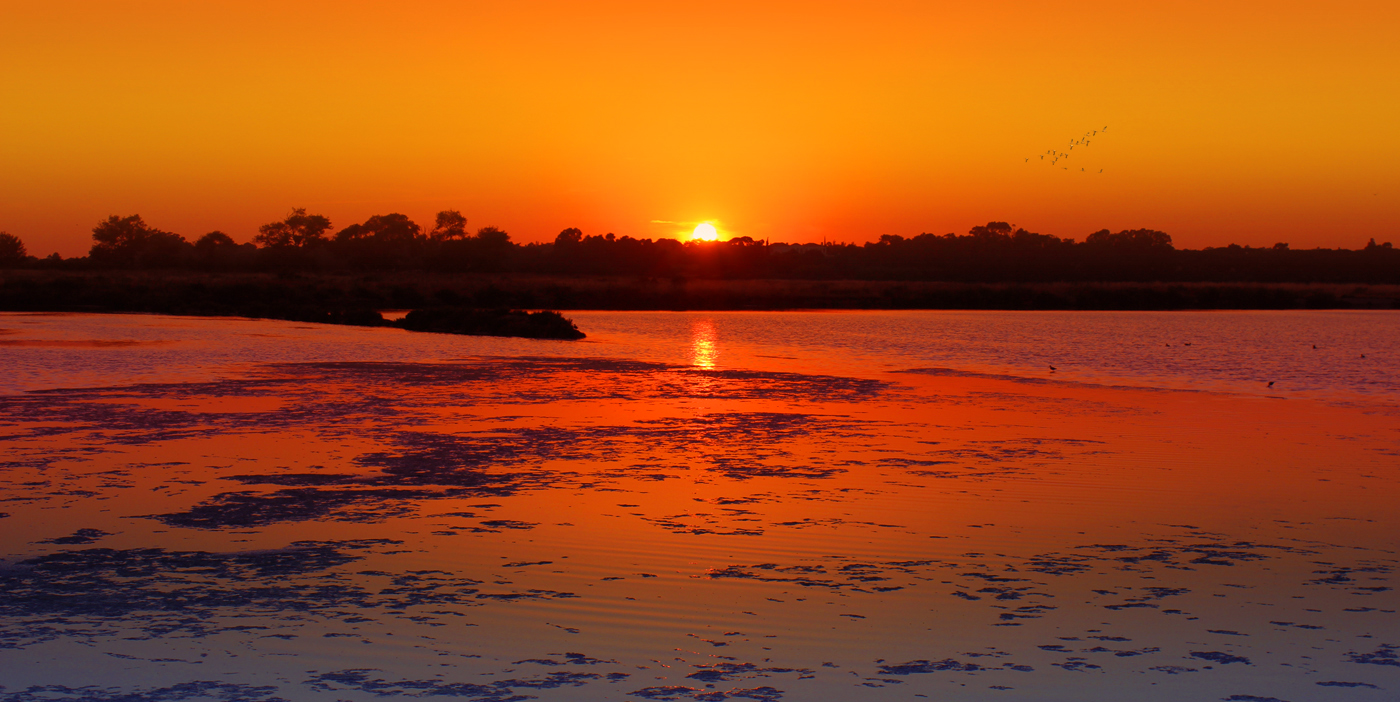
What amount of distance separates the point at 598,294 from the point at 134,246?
184 ft

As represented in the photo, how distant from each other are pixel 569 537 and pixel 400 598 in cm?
147

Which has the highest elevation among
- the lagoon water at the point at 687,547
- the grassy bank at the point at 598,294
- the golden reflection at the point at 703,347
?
the grassy bank at the point at 598,294

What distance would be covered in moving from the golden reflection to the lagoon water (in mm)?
7508

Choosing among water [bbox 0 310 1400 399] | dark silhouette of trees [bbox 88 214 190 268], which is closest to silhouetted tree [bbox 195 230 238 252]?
dark silhouette of trees [bbox 88 214 190 268]

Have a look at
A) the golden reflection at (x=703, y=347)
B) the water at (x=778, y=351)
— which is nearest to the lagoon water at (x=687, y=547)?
the water at (x=778, y=351)

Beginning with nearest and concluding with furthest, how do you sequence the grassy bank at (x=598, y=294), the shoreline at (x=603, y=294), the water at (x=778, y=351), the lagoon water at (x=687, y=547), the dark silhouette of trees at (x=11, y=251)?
the lagoon water at (x=687, y=547), the water at (x=778, y=351), the grassy bank at (x=598, y=294), the shoreline at (x=603, y=294), the dark silhouette of trees at (x=11, y=251)

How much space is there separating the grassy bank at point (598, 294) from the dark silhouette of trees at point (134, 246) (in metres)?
17.8

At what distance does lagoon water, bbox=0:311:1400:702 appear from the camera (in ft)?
14.5

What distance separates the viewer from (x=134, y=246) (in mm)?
102562

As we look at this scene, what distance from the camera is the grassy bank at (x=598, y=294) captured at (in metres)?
50.0

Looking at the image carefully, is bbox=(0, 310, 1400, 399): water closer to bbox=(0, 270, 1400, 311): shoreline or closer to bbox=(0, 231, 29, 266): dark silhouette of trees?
bbox=(0, 270, 1400, 311): shoreline

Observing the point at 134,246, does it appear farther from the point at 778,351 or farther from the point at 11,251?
the point at 778,351

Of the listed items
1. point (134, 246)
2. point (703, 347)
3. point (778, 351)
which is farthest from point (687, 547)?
point (134, 246)

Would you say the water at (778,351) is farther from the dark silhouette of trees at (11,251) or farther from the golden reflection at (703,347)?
the dark silhouette of trees at (11,251)
